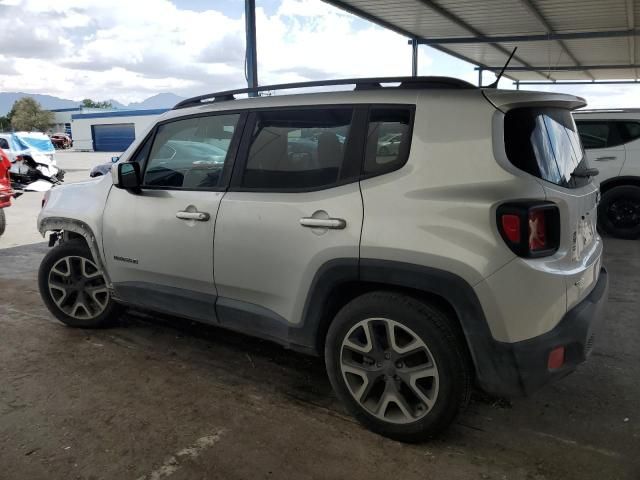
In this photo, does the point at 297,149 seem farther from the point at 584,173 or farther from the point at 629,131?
the point at 629,131

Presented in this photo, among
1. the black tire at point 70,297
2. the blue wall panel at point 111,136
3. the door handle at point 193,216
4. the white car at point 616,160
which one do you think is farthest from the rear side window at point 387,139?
the blue wall panel at point 111,136

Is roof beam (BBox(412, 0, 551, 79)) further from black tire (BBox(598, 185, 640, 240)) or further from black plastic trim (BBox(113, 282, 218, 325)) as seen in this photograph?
black plastic trim (BBox(113, 282, 218, 325))

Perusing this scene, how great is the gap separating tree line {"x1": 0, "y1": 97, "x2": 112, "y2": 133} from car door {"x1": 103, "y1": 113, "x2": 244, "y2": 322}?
82218mm

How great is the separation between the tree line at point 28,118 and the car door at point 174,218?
270 ft

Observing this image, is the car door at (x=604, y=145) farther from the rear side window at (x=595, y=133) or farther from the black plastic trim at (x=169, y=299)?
the black plastic trim at (x=169, y=299)

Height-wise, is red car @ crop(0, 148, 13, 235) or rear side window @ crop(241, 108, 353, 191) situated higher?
rear side window @ crop(241, 108, 353, 191)

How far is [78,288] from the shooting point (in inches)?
163

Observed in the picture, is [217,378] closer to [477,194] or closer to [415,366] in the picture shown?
[415,366]

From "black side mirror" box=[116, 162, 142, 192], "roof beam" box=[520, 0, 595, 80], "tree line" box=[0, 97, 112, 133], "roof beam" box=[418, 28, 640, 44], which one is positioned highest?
"tree line" box=[0, 97, 112, 133]

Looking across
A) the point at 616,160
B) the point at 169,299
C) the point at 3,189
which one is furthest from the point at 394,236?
the point at 3,189

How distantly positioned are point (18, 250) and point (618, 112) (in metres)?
8.71

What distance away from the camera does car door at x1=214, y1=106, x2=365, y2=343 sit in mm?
2695

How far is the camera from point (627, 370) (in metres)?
3.48

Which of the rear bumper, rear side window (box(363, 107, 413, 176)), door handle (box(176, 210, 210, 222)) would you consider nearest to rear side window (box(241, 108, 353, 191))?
rear side window (box(363, 107, 413, 176))
